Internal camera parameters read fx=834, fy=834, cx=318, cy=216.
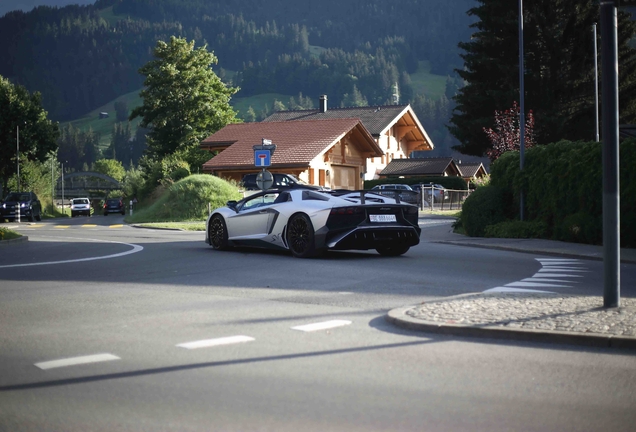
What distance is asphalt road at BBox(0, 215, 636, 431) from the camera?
15.8ft

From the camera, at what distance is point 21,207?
160 feet

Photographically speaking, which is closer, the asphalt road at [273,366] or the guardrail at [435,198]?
the asphalt road at [273,366]

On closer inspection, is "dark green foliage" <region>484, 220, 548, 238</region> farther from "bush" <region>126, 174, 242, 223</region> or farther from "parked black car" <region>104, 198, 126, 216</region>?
"parked black car" <region>104, 198, 126, 216</region>

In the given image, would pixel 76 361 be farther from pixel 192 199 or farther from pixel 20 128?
pixel 20 128

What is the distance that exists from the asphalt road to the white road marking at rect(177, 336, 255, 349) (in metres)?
0.02

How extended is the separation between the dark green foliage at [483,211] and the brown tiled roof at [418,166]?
144 feet

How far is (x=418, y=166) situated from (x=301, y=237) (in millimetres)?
55139

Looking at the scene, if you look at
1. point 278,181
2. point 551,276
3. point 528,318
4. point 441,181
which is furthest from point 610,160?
point 441,181

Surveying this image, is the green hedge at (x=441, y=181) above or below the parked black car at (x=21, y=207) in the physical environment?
above

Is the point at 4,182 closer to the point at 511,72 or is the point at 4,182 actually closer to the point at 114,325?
the point at 511,72

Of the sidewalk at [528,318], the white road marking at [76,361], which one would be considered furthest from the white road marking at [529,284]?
the white road marking at [76,361]

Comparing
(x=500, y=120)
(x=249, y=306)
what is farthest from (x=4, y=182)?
(x=249, y=306)

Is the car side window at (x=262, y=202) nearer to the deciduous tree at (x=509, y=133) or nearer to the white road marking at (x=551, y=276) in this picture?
the white road marking at (x=551, y=276)

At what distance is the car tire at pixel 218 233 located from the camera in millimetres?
17172
